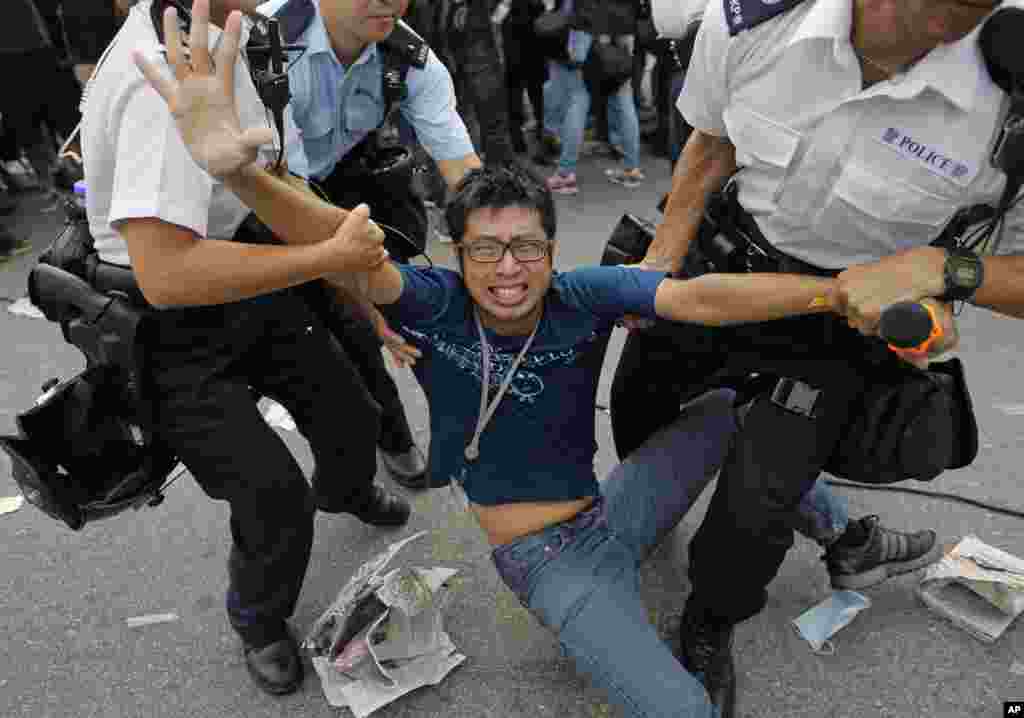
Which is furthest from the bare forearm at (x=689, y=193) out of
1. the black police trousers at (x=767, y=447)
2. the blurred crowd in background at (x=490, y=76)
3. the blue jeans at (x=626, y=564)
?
the blurred crowd in background at (x=490, y=76)

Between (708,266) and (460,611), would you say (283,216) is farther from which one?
(460,611)

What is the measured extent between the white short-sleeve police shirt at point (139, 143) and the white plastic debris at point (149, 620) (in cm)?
122

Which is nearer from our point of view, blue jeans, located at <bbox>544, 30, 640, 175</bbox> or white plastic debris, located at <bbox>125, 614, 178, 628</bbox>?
white plastic debris, located at <bbox>125, 614, 178, 628</bbox>

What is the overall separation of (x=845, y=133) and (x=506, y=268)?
0.68 meters

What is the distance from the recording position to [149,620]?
2105mm

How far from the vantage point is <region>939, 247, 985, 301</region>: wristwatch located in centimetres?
139

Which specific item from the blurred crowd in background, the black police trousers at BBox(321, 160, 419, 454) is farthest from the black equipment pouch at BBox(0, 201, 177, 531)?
the blurred crowd in background

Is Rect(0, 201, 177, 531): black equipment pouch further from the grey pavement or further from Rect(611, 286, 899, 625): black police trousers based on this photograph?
Rect(611, 286, 899, 625): black police trousers

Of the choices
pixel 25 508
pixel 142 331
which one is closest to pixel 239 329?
pixel 142 331

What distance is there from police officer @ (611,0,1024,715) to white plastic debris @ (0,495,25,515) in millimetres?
2127

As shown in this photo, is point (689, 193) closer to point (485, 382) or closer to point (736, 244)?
point (736, 244)

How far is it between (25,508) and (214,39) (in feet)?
6.15

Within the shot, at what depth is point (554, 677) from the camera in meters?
1.91

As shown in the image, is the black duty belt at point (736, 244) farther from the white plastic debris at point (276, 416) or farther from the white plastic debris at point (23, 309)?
the white plastic debris at point (23, 309)
